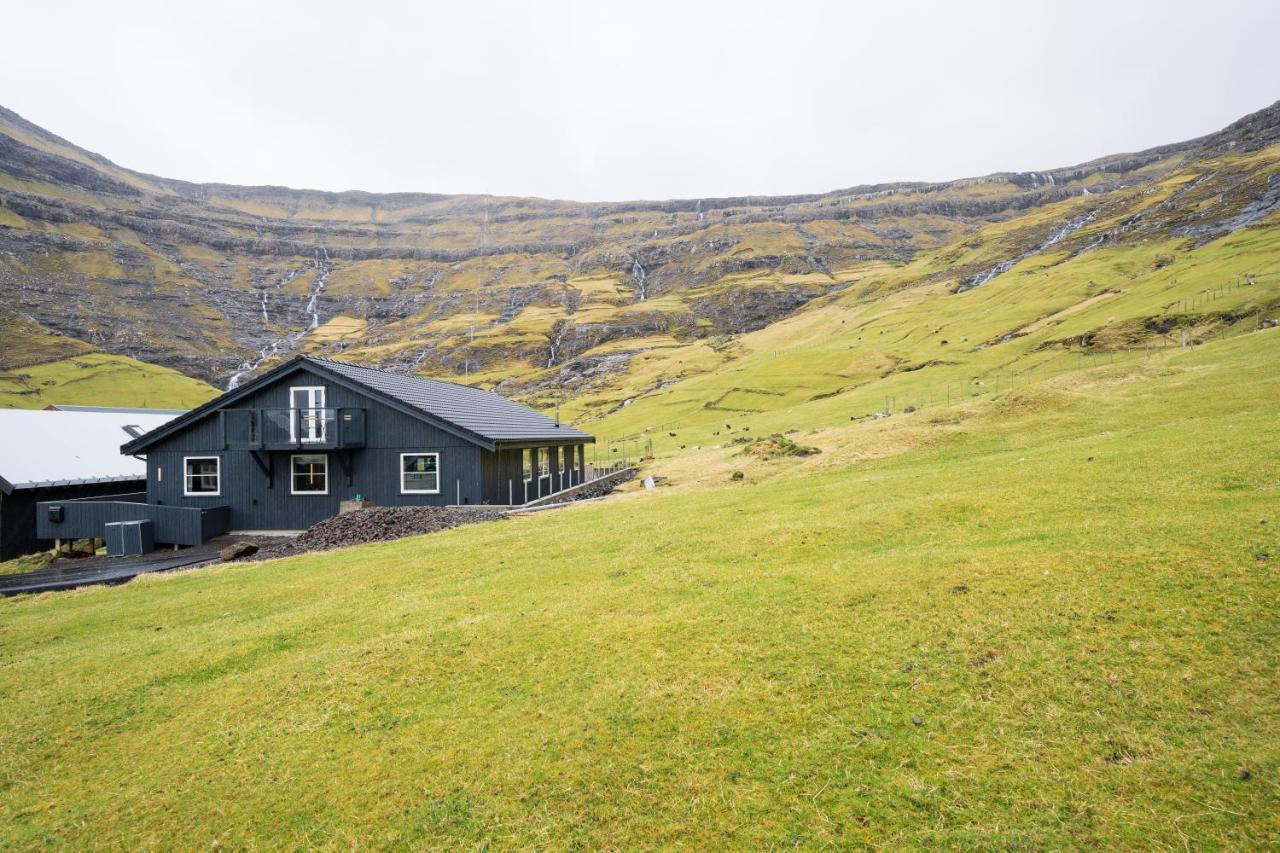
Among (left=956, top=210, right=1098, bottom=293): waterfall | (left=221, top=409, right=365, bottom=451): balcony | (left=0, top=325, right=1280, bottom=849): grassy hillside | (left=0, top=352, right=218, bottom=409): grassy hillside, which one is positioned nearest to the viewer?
(left=0, top=325, right=1280, bottom=849): grassy hillside

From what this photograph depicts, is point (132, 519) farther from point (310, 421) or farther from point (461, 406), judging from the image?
point (461, 406)

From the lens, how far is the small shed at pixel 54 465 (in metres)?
34.8

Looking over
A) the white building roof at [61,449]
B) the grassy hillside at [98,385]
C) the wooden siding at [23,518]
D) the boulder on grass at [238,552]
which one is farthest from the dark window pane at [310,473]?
the grassy hillside at [98,385]

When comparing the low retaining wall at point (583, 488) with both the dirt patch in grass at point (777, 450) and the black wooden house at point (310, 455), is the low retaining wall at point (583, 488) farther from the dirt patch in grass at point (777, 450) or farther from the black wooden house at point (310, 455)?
the dirt patch in grass at point (777, 450)

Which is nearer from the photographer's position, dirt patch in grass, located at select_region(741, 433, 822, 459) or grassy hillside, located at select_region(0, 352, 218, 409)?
dirt patch in grass, located at select_region(741, 433, 822, 459)

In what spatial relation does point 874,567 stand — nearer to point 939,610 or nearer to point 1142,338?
point 939,610

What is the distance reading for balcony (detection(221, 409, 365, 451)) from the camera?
3122cm

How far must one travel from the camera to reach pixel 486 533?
22250mm

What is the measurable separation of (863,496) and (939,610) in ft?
30.9

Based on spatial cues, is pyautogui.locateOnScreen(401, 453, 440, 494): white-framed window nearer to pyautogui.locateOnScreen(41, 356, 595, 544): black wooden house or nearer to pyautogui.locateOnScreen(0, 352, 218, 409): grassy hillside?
pyautogui.locateOnScreen(41, 356, 595, 544): black wooden house

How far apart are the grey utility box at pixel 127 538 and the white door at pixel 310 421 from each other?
26.5ft

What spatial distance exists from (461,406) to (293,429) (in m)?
8.35

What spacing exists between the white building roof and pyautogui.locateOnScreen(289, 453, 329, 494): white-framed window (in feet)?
51.7

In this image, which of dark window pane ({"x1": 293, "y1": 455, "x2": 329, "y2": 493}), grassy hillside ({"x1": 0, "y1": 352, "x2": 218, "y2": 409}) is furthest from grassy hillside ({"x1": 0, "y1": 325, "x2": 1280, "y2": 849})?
grassy hillside ({"x1": 0, "y1": 352, "x2": 218, "y2": 409})
